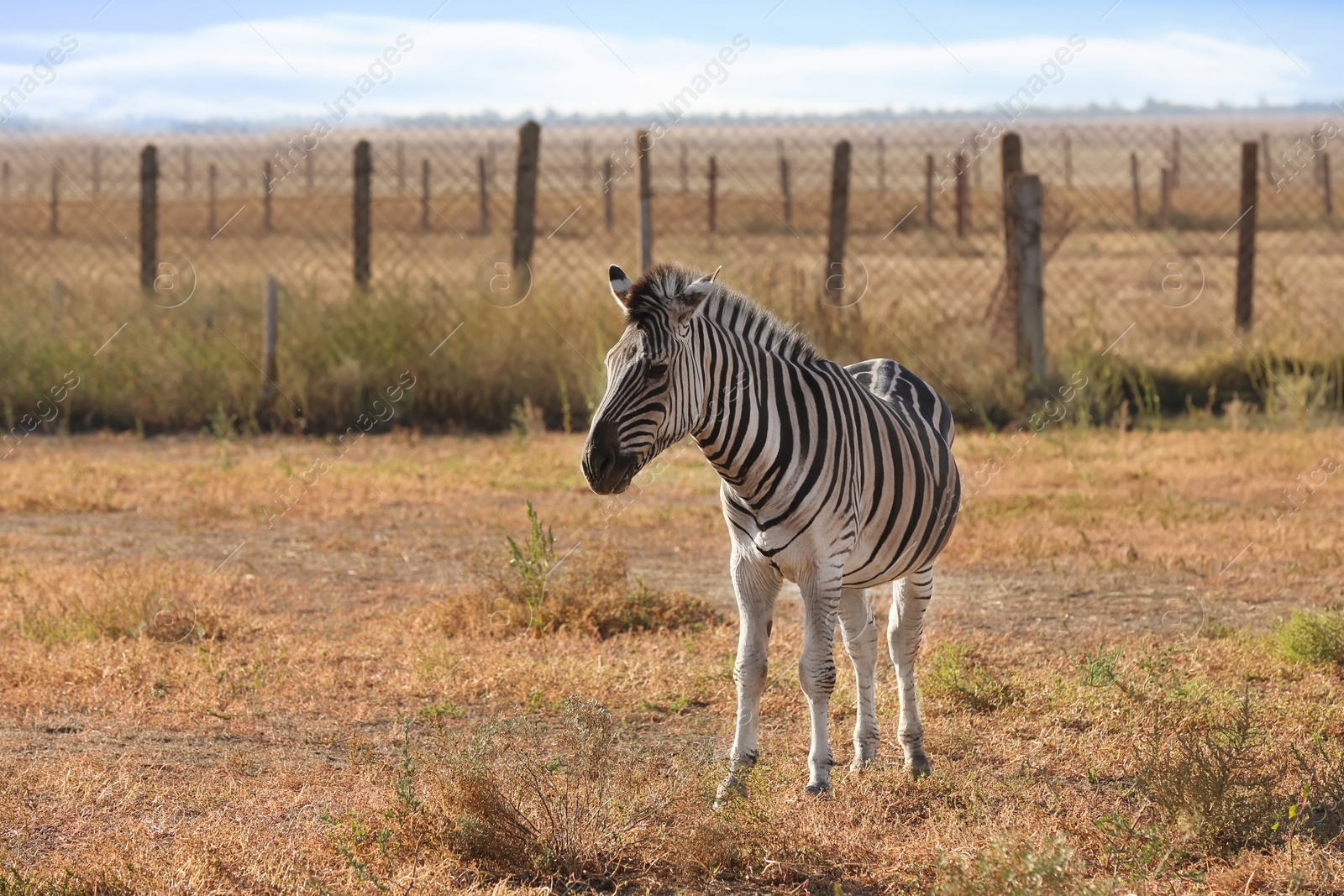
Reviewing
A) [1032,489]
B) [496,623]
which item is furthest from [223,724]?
[1032,489]

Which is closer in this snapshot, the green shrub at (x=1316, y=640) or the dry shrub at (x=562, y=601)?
the green shrub at (x=1316, y=640)

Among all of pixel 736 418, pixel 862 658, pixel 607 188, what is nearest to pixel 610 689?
pixel 862 658

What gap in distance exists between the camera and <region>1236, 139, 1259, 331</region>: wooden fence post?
14.5 meters

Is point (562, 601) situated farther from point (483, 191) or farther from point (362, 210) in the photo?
point (483, 191)

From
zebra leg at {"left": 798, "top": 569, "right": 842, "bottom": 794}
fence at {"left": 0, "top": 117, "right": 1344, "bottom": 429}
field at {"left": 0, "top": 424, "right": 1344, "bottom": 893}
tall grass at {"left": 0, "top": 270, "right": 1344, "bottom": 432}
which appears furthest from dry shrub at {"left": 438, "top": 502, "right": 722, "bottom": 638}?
tall grass at {"left": 0, "top": 270, "right": 1344, "bottom": 432}

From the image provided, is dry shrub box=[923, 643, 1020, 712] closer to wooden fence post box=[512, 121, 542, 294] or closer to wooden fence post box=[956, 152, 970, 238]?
wooden fence post box=[512, 121, 542, 294]

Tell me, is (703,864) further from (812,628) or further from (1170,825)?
(1170,825)

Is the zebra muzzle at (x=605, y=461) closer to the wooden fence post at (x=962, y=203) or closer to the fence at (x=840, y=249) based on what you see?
the fence at (x=840, y=249)

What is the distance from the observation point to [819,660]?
16.3 feet

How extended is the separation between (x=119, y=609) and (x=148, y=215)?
9363 mm

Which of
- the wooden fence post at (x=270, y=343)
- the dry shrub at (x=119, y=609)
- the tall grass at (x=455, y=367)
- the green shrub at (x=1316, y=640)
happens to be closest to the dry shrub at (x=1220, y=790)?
the green shrub at (x=1316, y=640)

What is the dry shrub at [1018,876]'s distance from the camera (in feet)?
12.2

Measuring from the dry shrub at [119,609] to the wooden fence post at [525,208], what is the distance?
6.63 meters

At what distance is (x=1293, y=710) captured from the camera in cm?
586
